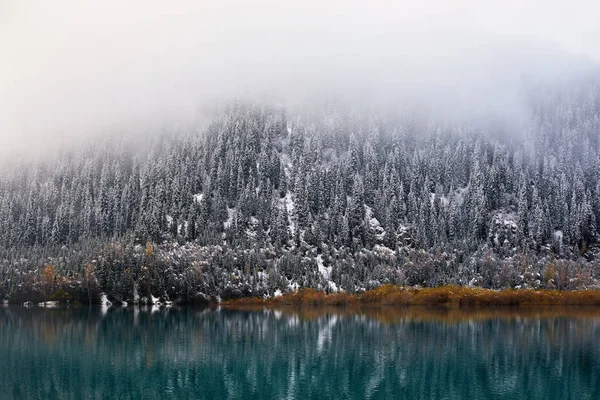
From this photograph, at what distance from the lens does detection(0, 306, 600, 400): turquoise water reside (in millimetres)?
75000

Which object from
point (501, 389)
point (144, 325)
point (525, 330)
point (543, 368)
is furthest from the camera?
point (144, 325)

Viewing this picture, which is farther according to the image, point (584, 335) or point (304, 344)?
point (584, 335)

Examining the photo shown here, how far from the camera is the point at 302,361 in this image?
97.1 metres

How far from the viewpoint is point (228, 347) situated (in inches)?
4476

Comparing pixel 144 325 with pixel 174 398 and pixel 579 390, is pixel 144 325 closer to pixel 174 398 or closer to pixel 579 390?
pixel 174 398

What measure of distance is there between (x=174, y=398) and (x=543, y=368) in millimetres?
55484

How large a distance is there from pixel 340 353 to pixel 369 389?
2958cm

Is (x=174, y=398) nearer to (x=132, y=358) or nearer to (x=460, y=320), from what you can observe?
(x=132, y=358)

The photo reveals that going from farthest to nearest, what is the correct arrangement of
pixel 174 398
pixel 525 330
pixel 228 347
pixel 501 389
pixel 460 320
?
pixel 460 320, pixel 525 330, pixel 228 347, pixel 501 389, pixel 174 398

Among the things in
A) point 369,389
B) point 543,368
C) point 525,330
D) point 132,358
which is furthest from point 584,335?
point 132,358

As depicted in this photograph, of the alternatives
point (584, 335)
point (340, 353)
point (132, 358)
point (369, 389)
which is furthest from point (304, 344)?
point (584, 335)

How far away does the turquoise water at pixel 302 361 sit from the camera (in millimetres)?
75000

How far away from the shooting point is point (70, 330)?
142m

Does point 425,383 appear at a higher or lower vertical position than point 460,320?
higher
